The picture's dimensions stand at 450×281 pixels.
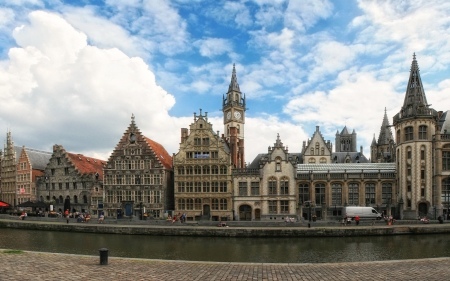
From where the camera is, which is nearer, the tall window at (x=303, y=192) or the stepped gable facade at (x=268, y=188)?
the stepped gable facade at (x=268, y=188)

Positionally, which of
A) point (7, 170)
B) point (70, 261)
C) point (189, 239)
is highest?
point (7, 170)

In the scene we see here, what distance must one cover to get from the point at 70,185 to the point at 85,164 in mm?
5470

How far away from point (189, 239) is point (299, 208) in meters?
20.8

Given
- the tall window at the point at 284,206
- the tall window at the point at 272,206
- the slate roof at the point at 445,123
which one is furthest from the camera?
the slate roof at the point at 445,123

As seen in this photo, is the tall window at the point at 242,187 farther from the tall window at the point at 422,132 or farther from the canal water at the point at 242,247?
the tall window at the point at 422,132

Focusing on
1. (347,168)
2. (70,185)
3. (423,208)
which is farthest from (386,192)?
(70,185)

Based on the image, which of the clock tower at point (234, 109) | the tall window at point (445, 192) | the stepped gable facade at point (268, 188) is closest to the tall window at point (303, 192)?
the stepped gable facade at point (268, 188)

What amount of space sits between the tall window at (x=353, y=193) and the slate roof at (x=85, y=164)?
44.5m

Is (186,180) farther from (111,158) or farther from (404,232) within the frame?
(404,232)

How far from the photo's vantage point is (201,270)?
703 inches

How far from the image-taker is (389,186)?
5288 cm

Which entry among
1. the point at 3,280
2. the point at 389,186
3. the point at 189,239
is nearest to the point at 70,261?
the point at 3,280

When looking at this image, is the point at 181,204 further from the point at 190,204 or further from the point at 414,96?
the point at 414,96

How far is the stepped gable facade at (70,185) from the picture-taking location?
59219mm
